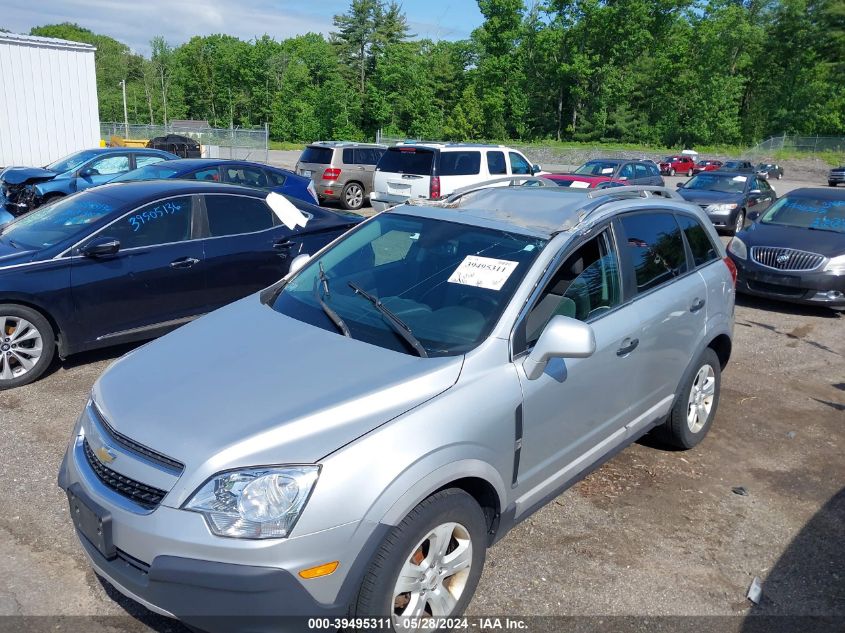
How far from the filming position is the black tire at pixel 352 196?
61.4 ft

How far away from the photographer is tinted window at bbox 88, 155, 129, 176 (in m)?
13.9

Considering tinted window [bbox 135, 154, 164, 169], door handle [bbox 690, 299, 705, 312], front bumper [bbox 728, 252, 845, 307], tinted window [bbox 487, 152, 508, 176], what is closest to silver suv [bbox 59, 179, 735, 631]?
door handle [bbox 690, 299, 705, 312]

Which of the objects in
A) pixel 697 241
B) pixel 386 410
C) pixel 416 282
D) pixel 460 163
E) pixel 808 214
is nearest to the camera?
pixel 386 410

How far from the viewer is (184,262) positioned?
6.33 metres

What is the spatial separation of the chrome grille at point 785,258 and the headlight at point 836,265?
0.31 ft

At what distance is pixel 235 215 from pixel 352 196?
1232 cm

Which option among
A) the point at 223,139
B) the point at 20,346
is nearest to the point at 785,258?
the point at 20,346

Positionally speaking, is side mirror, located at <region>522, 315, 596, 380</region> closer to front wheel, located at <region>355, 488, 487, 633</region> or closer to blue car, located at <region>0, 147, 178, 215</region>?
front wheel, located at <region>355, 488, 487, 633</region>

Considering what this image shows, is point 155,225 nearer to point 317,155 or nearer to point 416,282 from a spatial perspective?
point 416,282

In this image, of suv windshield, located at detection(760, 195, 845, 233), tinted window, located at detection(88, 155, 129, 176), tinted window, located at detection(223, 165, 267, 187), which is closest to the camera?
suv windshield, located at detection(760, 195, 845, 233)

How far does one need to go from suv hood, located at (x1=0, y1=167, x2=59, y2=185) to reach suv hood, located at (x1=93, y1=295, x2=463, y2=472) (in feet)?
36.6

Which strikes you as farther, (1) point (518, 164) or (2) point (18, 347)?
(1) point (518, 164)

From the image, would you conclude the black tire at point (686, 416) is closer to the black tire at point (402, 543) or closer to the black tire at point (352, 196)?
the black tire at point (402, 543)

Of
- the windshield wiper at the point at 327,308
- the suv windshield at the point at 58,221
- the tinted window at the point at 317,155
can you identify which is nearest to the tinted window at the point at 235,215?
the suv windshield at the point at 58,221
